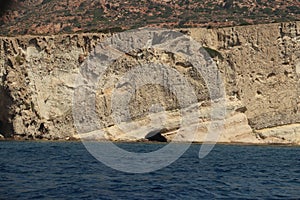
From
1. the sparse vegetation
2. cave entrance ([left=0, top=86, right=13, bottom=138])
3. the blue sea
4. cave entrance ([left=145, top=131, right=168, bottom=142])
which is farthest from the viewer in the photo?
the sparse vegetation

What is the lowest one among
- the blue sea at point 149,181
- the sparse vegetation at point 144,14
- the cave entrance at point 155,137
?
the cave entrance at point 155,137

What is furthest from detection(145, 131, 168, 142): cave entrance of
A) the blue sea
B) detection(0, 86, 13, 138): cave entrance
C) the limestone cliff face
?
the blue sea

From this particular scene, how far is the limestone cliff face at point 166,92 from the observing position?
40.3 meters

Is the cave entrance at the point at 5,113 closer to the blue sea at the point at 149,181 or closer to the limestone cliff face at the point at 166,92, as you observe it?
the limestone cliff face at the point at 166,92

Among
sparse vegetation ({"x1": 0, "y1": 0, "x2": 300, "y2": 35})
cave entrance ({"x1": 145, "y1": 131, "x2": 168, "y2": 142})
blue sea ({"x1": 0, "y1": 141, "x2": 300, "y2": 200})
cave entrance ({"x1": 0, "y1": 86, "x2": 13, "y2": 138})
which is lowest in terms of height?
cave entrance ({"x1": 145, "y1": 131, "x2": 168, "y2": 142})

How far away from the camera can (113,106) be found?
41.2 m

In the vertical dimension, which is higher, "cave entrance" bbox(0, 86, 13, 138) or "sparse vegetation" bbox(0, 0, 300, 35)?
"sparse vegetation" bbox(0, 0, 300, 35)

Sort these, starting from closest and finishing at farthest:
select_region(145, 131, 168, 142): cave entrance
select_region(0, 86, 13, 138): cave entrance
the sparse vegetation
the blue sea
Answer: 1. the blue sea
2. select_region(145, 131, 168, 142): cave entrance
3. select_region(0, 86, 13, 138): cave entrance
4. the sparse vegetation

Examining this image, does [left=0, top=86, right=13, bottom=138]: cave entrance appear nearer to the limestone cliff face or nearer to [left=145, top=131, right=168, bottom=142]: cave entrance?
the limestone cliff face

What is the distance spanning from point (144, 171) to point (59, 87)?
2439 cm

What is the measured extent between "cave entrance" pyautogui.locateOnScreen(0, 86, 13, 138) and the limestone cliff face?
0.25ft

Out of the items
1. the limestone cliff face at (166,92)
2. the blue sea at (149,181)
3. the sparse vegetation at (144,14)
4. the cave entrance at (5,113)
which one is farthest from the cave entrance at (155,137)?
the blue sea at (149,181)

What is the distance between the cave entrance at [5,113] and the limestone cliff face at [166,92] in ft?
0.25

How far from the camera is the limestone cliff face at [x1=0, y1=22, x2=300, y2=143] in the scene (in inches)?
1588
